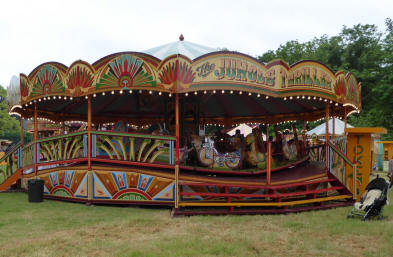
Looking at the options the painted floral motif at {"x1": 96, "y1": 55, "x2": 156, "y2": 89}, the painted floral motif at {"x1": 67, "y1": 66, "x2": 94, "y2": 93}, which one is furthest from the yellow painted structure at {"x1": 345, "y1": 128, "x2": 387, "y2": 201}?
the painted floral motif at {"x1": 67, "y1": 66, "x2": 94, "y2": 93}

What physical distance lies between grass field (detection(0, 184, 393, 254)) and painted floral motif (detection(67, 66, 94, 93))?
3.16m

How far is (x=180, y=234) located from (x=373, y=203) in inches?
170

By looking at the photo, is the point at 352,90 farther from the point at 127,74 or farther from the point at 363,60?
the point at 363,60

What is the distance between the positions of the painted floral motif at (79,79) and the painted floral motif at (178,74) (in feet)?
6.70

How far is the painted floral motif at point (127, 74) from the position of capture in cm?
813

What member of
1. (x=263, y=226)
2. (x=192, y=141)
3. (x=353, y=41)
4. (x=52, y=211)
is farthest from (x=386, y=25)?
(x=52, y=211)

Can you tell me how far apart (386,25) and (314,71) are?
1683cm

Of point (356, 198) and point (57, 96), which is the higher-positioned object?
point (57, 96)

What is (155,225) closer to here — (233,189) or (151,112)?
(233,189)

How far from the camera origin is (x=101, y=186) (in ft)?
28.4

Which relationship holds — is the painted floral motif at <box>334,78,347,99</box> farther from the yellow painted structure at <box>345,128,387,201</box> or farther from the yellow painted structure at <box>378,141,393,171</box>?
the yellow painted structure at <box>378,141,393,171</box>

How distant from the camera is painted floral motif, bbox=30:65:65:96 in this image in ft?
30.2

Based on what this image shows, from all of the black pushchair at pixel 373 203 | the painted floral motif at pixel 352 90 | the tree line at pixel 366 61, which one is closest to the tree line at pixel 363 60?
the tree line at pixel 366 61

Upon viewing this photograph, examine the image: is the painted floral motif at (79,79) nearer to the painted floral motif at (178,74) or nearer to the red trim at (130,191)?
the painted floral motif at (178,74)
